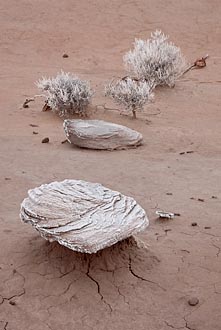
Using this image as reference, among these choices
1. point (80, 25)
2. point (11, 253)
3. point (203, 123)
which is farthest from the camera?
point (80, 25)

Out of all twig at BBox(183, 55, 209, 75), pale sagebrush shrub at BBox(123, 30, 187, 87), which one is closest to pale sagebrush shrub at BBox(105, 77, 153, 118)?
pale sagebrush shrub at BBox(123, 30, 187, 87)

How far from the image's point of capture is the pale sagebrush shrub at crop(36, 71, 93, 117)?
31.3ft

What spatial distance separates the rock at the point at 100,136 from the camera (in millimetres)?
7770

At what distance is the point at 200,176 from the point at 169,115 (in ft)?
11.5

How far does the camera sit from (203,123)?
951 cm

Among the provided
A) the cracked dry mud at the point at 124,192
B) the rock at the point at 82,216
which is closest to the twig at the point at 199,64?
the cracked dry mud at the point at 124,192

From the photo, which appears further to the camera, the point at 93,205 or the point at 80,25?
the point at 80,25

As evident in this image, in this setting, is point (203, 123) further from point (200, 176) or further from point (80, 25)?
point (80, 25)

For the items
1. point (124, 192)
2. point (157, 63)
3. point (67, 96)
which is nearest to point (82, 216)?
point (124, 192)

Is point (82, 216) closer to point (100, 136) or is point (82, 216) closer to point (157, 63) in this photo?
point (100, 136)

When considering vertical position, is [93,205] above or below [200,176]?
above

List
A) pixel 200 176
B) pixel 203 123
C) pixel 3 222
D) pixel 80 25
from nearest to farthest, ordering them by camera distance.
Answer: pixel 3 222 < pixel 200 176 < pixel 203 123 < pixel 80 25

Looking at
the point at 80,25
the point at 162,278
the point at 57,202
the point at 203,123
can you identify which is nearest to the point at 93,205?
the point at 57,202

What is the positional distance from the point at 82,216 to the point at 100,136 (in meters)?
3.83
